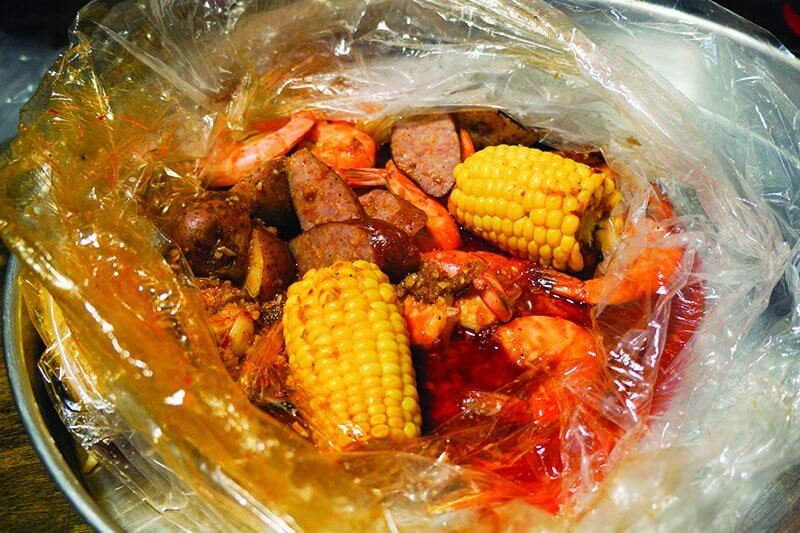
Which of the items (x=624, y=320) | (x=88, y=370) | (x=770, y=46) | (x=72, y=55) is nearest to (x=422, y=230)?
(x=624, y=320)

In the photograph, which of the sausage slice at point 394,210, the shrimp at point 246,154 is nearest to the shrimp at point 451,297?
the sausage slice at point 394,210

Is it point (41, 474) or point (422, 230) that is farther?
point (422, 230)

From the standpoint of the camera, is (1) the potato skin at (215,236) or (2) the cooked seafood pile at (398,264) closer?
(2) the cooked seafood pile at (398,264)

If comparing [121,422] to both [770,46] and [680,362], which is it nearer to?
[680,362]

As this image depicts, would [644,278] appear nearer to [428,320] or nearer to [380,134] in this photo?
[428,320]

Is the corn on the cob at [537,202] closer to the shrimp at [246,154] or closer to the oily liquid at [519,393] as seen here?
the oily liquid at [519,393]

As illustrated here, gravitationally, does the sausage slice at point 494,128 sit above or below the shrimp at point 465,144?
above
